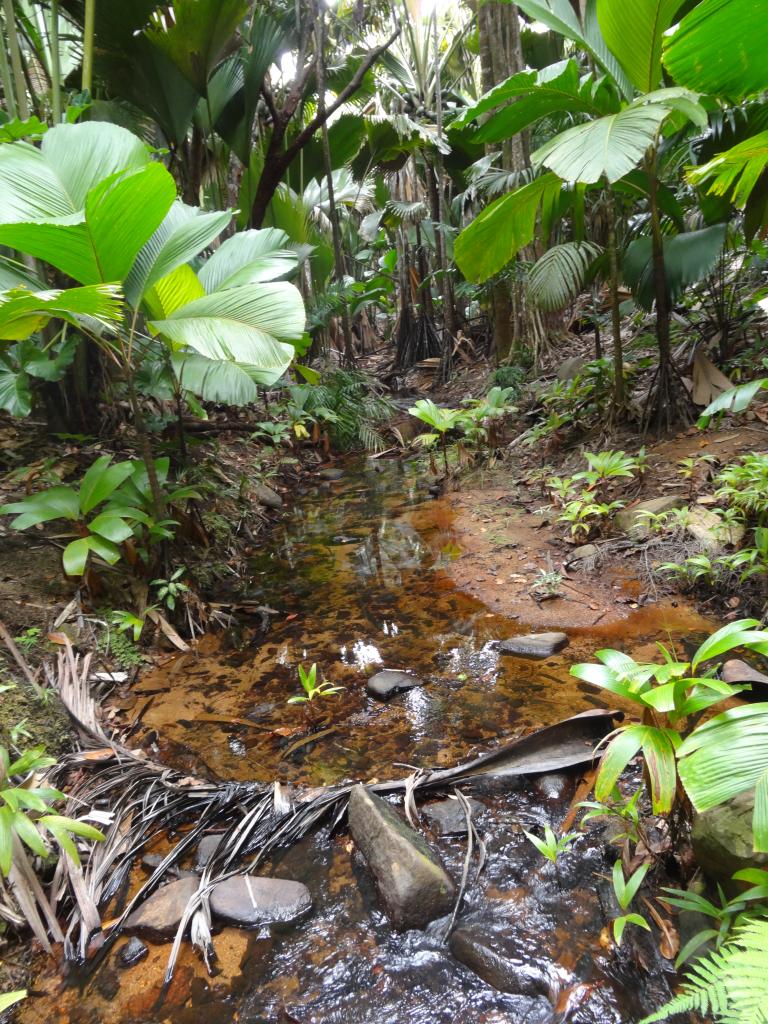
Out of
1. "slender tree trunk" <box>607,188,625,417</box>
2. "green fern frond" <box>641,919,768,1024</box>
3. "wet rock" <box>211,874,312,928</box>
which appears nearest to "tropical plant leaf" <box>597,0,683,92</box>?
"slender tree trunk" <box>607,188,625,417</box>

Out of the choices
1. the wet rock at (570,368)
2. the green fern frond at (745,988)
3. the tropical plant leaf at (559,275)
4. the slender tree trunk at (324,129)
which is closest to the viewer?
the green fern frond at (745,988)

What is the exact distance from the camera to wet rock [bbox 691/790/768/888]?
1.19m

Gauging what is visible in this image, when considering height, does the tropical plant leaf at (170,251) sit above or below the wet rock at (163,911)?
above

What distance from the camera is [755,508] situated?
2.72 metres

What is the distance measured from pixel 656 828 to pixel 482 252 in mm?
3698

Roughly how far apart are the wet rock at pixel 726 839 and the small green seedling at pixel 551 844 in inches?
13.4

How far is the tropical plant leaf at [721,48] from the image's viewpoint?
5.34 ft

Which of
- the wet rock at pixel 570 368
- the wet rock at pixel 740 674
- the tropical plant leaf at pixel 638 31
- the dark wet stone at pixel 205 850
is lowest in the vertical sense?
the dark wet stone at pixel 205 850

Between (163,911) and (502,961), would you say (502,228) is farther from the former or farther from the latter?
(163,911)

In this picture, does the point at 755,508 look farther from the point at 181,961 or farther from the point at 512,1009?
the point at 181,961

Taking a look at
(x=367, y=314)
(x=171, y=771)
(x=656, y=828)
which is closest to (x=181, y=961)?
(x=171, y=771)

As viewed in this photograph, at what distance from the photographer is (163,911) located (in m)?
1.55

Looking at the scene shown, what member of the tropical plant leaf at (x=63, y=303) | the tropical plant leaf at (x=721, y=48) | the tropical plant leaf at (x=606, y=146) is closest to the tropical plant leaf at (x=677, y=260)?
the tropical plant leaf at (x=606, y=146)

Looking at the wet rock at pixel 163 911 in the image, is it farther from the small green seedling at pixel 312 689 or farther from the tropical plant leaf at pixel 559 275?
the tropical plant leaf at pixel 559 275
